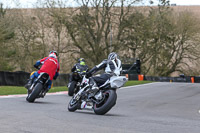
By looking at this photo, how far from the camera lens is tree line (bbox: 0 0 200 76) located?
1793 inches

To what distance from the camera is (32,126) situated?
6934 mm

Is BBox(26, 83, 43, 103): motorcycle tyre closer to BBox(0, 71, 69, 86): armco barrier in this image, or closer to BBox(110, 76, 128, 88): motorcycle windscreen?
BBox(110, 76, 128, 88): motorcycle windscreen

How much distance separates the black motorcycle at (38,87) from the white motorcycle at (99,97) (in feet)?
7.67

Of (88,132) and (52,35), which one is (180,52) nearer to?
(52,35)

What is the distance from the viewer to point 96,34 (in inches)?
1907

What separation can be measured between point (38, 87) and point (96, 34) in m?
36.1

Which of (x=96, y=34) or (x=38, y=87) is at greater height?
(x=38, y=87)

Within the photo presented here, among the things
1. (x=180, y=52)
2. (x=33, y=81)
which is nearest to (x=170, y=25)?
(x=180, y=52)

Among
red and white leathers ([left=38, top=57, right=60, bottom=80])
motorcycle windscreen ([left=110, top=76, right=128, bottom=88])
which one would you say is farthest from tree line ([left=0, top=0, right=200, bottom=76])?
motorcycle windscreen ([left=110, top=76, right=128, bottom=88])

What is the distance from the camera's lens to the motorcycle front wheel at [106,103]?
30.9 ft

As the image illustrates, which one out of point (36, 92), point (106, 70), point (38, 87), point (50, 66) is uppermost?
point (106, 70)

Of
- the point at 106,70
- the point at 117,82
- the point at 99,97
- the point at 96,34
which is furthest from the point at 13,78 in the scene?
the point at 96,34

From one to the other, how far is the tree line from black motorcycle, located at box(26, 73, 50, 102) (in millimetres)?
28442

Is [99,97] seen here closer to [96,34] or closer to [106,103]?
[106,103]
